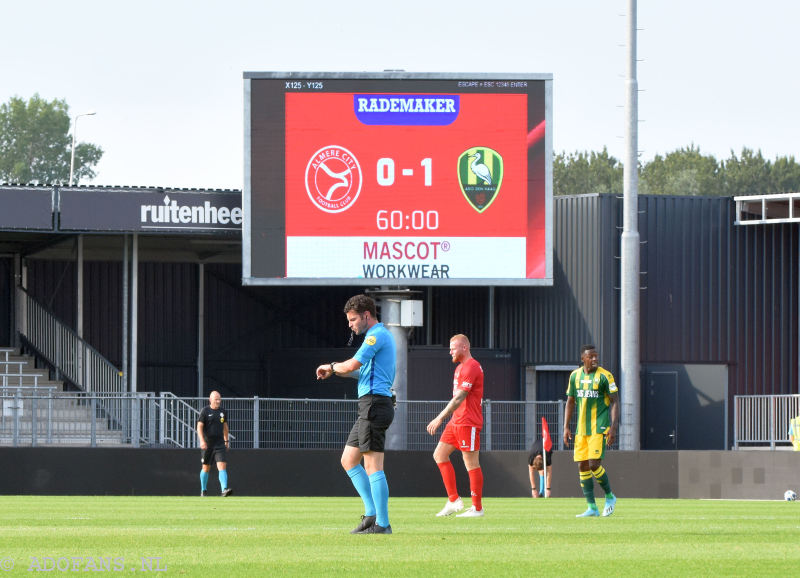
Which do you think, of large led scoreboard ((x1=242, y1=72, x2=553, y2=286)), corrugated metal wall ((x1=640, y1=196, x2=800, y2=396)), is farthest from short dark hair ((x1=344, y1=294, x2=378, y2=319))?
corrugated metal wall ((x1=640, y1=196, x2=800, y2=396))

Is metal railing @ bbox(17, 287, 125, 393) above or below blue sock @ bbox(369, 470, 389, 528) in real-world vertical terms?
above

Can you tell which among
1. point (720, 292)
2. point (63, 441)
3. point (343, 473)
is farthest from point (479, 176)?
point (63, 441)

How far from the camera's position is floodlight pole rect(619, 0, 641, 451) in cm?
3112

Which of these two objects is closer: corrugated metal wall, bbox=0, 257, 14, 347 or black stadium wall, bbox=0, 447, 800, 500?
black stadium wall, bbox=0, 447, 800, 500

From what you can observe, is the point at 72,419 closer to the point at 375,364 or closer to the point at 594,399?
the point at 594,399

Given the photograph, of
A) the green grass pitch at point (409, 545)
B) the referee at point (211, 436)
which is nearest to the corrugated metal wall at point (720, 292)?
the referee at point (211, 436)

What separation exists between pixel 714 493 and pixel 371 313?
17.1 metres

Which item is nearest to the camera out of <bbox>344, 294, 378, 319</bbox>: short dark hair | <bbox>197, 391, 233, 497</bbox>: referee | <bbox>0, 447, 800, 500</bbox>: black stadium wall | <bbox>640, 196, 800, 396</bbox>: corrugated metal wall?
<bbox>344, 294, 378, 319</bbox>: short dark hair

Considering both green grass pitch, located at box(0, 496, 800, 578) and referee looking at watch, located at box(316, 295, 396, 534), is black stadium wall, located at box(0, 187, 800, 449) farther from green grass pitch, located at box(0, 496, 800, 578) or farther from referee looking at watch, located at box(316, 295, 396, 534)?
referee looking at watch, located at box(316, 295, 396, 534)

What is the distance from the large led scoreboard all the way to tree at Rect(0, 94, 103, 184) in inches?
3108

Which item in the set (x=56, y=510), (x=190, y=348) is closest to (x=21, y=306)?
(x=190, y=348)

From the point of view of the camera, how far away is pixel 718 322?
3369 centimetres

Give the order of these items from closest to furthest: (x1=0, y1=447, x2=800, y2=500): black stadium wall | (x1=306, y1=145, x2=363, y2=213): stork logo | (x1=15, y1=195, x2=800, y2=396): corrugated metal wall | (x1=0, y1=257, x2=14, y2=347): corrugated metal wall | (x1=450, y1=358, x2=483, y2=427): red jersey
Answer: (x1=450, y1=358, x2=483, y2=427): red jersey → (x1=0, y1=447, x2=800, y2=500): black stadium wall → (x1=306, y1=145, x2=363, y2=213): stork logo → (x1=15, y1=195, x2=800, y2=396): corrugated metal wall → (x1=0, y1=257, x2=14, y2=347): corrugated metal wall

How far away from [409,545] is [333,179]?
20945mm
